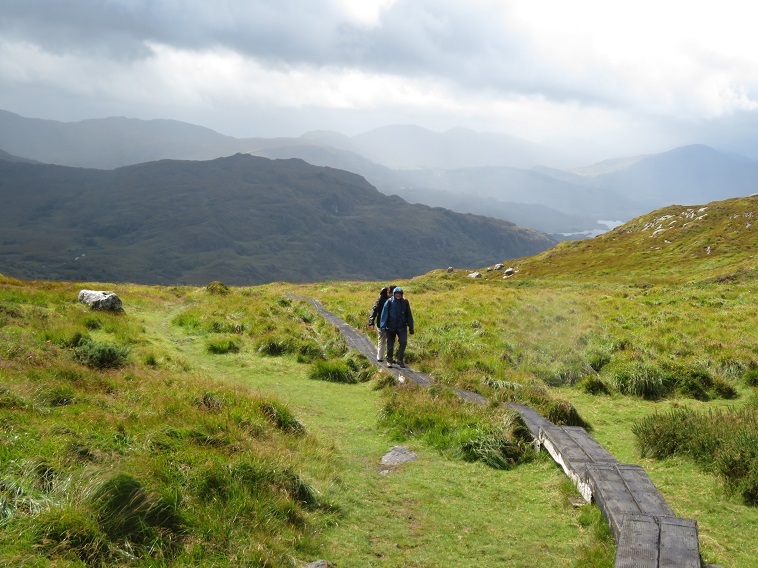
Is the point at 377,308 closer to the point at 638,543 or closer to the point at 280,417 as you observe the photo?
the point at 280,417

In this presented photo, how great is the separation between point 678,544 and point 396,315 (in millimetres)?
13556

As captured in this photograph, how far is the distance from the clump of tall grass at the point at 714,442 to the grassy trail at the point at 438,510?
2650 mm

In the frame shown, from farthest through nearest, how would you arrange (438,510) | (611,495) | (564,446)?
(564,446) → (438,510) → (611,495)

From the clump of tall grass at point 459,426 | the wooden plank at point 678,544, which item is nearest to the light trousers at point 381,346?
the clump of tall grass at point 459,426

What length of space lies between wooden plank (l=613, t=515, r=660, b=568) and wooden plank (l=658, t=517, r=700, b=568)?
8 cm

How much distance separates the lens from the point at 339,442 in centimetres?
1202

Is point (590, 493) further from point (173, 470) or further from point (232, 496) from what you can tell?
point (173, 470)

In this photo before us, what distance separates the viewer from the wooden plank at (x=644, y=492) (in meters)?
7.27

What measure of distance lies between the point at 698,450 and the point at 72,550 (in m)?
10.9

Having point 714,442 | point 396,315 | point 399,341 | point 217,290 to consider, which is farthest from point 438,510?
point 217,290

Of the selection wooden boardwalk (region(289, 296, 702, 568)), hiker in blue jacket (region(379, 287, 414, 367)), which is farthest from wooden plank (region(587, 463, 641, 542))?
hiker in blue jacket (region(379, 287, 414, 367))

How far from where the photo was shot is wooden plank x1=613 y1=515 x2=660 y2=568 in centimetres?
593

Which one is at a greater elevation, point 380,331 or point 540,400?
point 380,331

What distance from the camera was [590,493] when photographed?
838 cm
